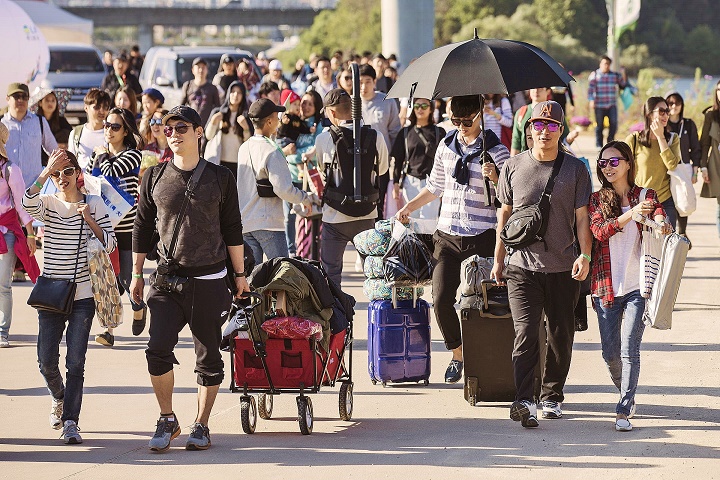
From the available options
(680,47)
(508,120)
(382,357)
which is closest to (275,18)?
(680,47)

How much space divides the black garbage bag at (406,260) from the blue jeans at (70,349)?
1.97m

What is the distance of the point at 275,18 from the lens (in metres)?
99.1

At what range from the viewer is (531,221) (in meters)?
7.36

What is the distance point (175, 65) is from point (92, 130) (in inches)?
660

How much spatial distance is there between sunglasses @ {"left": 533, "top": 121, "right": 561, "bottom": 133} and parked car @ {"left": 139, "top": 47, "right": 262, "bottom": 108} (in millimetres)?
18682

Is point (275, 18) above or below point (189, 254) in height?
above

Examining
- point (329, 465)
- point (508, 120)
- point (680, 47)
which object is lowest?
point (329, 465)

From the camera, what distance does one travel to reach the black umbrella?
8.05 meters

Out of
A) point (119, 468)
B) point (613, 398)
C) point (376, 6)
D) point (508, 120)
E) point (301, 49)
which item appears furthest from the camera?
point (301, 49)

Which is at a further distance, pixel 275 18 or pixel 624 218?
pixel 275 18

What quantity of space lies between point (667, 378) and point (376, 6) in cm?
7067

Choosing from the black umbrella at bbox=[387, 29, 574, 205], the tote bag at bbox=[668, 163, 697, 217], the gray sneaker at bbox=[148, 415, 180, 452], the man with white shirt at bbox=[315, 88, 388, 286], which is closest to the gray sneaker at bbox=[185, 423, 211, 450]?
the gray sneaker at bbox=[148, 415, 180, 452]

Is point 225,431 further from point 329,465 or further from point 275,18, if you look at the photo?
point 275,18

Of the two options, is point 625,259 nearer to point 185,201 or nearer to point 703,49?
point 185,201
